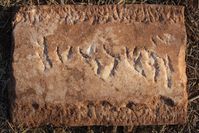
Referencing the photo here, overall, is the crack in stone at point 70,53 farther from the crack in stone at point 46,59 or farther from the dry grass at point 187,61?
the dry grass at point 187,61

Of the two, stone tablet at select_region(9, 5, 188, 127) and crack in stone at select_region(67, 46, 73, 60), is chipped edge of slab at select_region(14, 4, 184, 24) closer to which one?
stone tablet at select_region(9, 5, 188, 127)

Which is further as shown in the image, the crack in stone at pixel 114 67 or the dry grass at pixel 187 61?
the dry grass at pixel 187 61

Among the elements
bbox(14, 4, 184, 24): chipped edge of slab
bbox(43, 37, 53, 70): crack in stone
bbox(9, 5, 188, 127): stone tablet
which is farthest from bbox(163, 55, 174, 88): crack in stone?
bbox(43, 37, 53, 70): crack in stone

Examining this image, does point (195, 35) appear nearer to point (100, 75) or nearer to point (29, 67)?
point (100, 75)

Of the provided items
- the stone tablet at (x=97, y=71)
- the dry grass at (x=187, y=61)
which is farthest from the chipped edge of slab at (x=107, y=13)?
the dry grass at (x=187, y=61)

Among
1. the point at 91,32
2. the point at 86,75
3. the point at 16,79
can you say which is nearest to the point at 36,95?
the point at 16,79

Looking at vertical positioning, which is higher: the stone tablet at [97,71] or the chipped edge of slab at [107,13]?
the chipped edge of slab at [107,13]
